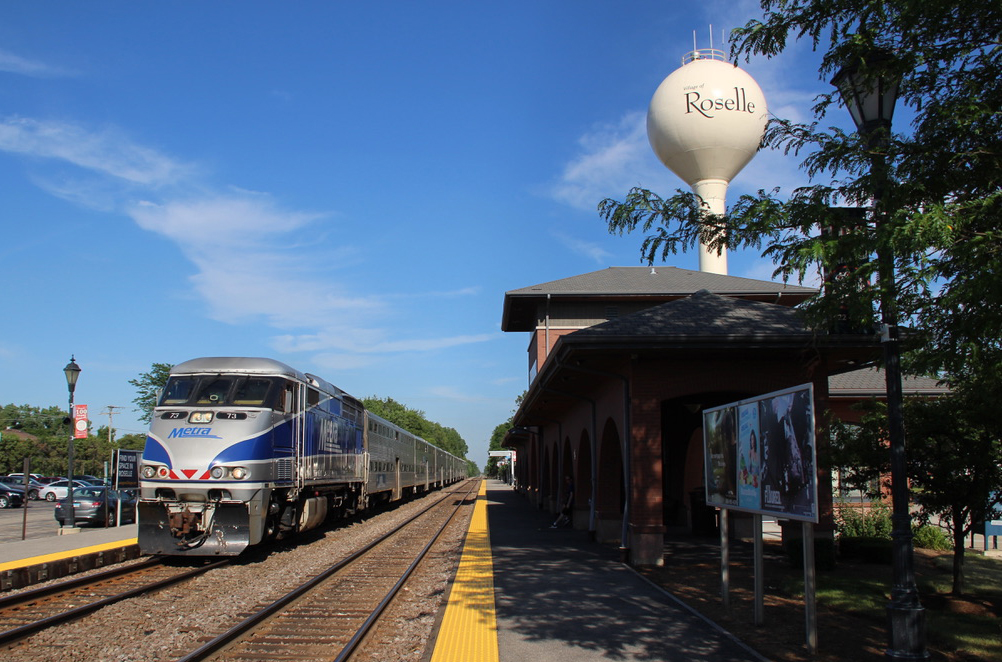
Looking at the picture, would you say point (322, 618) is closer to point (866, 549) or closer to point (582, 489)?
point (866, 549)

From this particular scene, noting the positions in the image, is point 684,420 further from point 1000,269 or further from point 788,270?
point 1000,269

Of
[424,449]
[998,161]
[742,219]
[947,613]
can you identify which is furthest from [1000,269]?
[424,449]

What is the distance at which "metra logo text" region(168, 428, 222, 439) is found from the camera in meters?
12.5

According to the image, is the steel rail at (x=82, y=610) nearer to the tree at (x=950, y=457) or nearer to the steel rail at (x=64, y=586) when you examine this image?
the steel rail at (x=64, y=586)

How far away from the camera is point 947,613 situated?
8711 millimetres

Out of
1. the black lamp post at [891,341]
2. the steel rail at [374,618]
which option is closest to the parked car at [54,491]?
the steel rail at [374,618]

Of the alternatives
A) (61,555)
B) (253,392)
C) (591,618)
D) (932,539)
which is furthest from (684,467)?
Answer: (61,555)

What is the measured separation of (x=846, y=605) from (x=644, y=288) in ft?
74.9

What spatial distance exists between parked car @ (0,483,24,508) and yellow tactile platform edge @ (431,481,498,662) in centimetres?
3255

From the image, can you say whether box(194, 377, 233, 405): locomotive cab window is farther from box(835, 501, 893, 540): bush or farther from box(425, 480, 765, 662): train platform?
box(835, 501, 893, 540): bush

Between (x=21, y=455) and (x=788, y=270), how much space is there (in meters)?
73.8

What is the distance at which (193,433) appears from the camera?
12.5 m

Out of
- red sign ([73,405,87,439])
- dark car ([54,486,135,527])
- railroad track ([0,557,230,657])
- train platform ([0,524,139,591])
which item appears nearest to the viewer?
railroad track ([0,557,230,657])

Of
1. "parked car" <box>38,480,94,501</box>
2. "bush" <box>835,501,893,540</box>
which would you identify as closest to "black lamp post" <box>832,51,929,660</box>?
"bush" <box>835,501,893,540</box>
